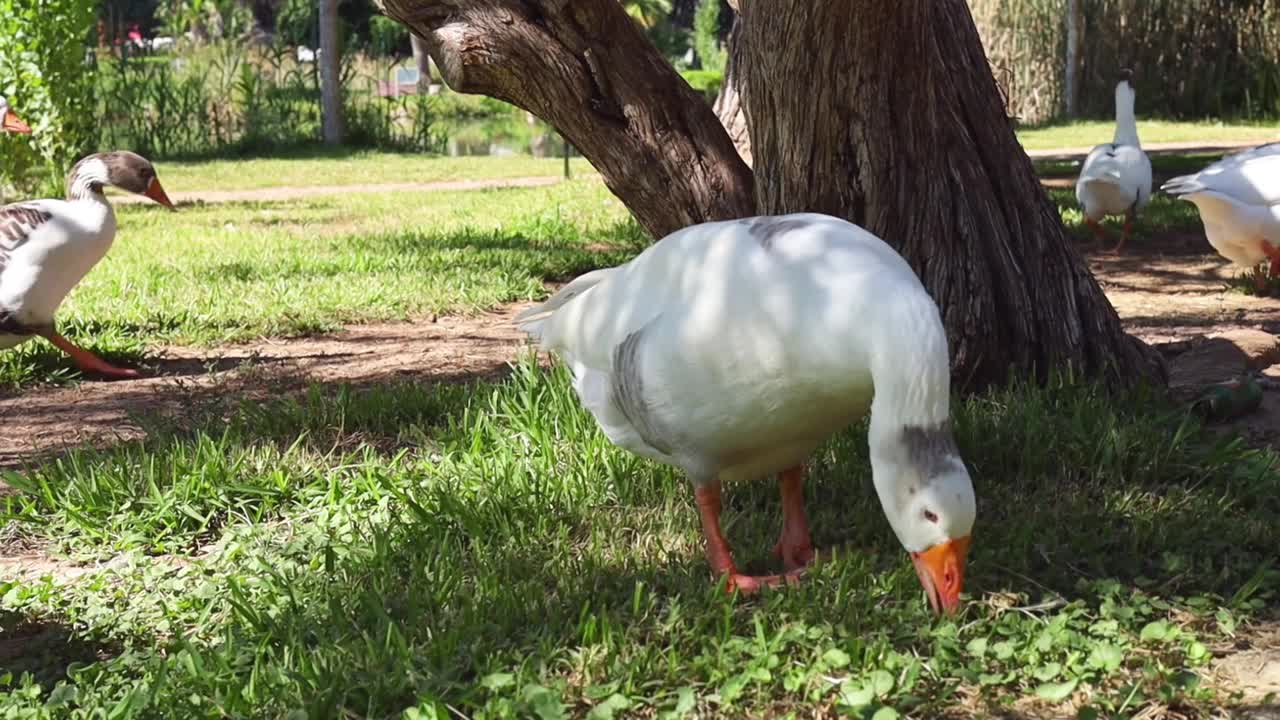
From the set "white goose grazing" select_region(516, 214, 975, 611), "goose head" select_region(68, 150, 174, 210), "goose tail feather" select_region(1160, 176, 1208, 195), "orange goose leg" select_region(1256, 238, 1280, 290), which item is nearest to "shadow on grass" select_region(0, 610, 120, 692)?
"white goose grazing" select_region(516, 214, 975, 611)

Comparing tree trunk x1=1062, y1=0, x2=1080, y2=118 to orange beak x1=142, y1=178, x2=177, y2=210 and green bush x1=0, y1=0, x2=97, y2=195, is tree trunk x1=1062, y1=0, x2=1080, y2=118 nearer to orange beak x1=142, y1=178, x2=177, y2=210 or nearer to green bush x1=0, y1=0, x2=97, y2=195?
green bush x1=0, y1=0, x2=97, y2=195

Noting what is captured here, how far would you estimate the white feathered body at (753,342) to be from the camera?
8.82 ft

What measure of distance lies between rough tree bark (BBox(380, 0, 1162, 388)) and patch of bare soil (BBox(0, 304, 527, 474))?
52.2 inches

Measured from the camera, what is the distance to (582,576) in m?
3.24

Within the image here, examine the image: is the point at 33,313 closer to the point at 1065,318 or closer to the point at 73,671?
the point at 73,671

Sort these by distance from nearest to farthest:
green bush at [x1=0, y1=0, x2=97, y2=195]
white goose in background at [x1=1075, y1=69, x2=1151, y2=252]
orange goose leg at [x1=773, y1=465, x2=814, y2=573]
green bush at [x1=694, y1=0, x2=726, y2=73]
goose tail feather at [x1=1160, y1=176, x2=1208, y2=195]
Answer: orange goose leg at [x1=773, y1=465, x2=814, y2=573] < goose tail feather at [x1=1160, y1=176, x2=1208, y2=195] < white goose in background at [x1=1075, y1=69, x2=1151, y2=252] < green bush at [x1=0, y1=0, x2=97, y2=195] < green bush at [x1=694, y1=0, x2=726, y2=73]

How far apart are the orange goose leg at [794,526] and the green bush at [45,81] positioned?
8.93m

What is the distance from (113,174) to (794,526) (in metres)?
4.10

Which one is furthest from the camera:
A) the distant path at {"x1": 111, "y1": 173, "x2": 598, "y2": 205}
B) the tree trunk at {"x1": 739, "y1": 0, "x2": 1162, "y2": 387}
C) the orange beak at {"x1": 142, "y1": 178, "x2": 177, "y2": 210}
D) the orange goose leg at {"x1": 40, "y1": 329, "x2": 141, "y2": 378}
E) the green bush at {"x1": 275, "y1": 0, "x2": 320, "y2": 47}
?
the green bush at {"x1": 275, "y1": 0, "x2": 320, "y2": 47}

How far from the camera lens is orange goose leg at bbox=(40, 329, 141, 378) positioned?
224 inches

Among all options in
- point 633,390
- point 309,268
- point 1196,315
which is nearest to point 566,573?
point 633,390

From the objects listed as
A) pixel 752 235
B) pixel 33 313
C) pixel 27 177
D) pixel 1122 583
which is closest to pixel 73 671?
pixel 752 235

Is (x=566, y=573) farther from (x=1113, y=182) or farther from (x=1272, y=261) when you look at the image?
(x=1113, y=182)

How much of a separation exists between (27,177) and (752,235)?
956 centimetres
